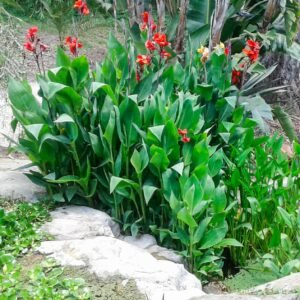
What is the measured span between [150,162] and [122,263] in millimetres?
834

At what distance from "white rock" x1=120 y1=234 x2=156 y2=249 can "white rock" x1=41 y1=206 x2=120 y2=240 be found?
0.29 ft

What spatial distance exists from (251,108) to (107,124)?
1.94 metres

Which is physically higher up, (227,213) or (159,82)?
(159,82)

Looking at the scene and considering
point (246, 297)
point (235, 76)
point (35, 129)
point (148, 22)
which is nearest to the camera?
point (246, 297)

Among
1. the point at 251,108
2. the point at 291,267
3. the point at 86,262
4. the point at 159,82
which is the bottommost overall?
the point at 291,267

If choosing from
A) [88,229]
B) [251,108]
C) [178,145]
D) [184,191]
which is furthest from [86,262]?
[251,108]

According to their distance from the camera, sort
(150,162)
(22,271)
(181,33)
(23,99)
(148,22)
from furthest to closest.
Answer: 1. (181,33)
2. (148,22)
3. (23,99)
4. (150,162)
5. (22,271)

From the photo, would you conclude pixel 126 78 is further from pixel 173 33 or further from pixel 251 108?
pixel 173 33

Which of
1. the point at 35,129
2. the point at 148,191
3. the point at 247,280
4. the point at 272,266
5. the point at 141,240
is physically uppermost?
the point at 35,129

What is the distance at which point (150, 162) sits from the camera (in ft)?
13.5

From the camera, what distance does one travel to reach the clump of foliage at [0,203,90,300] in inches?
123

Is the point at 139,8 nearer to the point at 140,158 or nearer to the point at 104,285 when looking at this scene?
the point at 140,158

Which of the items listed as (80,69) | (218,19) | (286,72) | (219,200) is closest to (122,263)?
(219,200)

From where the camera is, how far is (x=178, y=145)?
13.9 feet
